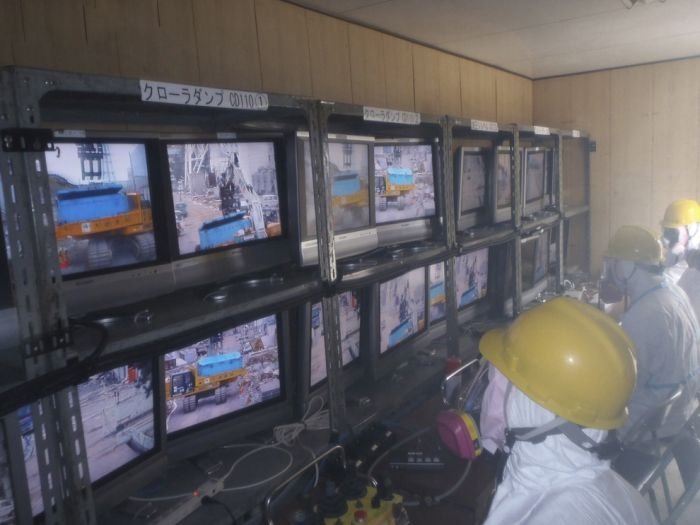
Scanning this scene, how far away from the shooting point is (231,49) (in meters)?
2.07

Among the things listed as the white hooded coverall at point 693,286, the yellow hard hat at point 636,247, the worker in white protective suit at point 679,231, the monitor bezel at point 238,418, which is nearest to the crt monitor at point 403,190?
the monitor bezel at point 238,418

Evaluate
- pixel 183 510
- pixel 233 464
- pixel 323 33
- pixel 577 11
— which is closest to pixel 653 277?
pixel 577 11

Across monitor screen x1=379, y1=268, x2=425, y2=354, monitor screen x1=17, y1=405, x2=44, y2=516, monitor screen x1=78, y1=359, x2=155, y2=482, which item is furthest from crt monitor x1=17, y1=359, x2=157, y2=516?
monitor screen x1=379, y1=268, x2=425, y2=354

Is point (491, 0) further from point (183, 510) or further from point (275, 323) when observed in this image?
point (183, 510)

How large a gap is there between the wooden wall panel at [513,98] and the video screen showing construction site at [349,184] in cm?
269

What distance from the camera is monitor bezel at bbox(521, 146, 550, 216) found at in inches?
143

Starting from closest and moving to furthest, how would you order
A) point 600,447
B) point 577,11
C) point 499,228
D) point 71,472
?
point 71,472, point 600,447, point 577,11, point 499,228

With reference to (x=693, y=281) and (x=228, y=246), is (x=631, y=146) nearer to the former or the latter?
(x=693, y=281)

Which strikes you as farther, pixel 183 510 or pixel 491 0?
pixel 491 0

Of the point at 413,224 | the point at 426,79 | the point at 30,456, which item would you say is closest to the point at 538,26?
the point at 426,79

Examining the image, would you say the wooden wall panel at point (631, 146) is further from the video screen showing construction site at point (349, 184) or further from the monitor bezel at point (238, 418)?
the monitor bezel at point (238, 418)

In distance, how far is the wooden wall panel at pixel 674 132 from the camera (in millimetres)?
4344

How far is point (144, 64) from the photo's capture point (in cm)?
179

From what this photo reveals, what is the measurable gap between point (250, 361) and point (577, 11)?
2363 mm
